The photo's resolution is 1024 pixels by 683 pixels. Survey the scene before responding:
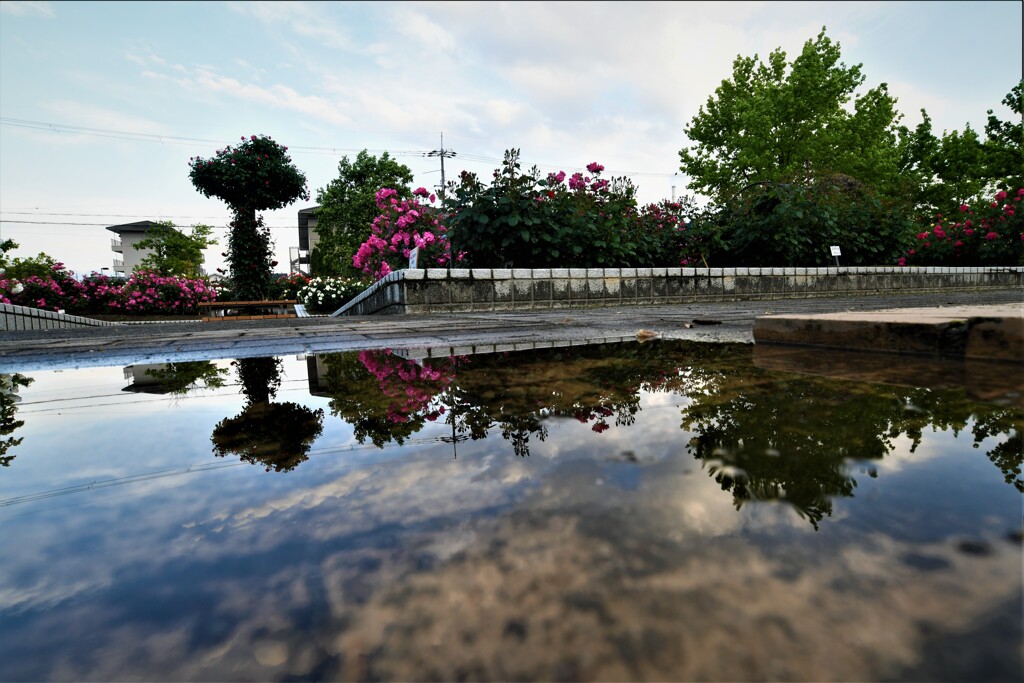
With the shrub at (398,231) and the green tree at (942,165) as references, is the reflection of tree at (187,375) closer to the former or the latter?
the shrub at (398,231)

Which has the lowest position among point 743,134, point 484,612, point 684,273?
point 484,612

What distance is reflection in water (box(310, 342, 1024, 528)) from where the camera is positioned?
3.13 feet

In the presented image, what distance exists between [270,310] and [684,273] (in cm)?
1855

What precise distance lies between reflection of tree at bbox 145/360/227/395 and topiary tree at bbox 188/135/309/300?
22.7 metres

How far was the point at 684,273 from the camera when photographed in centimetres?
880

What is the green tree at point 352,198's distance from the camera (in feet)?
110

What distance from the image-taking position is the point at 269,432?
1397 millimetres

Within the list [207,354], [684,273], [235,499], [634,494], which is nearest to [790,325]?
[634,494]

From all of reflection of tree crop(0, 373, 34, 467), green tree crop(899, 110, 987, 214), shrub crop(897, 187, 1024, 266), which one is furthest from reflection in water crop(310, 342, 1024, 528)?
green tree crop(899, 110, 987, 214)

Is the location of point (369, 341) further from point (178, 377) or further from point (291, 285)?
point (291, 285)

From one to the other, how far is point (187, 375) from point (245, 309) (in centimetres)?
2163

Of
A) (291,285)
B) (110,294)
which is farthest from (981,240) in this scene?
(110,294)

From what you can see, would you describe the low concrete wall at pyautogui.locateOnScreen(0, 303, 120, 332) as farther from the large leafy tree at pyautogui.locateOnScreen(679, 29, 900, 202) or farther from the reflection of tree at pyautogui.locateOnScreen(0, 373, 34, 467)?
the large leafy tree at pyautogui.locateOnScreen(679, 29, 900, 202)

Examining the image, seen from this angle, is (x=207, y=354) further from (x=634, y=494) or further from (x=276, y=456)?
(x=634, y=494)
